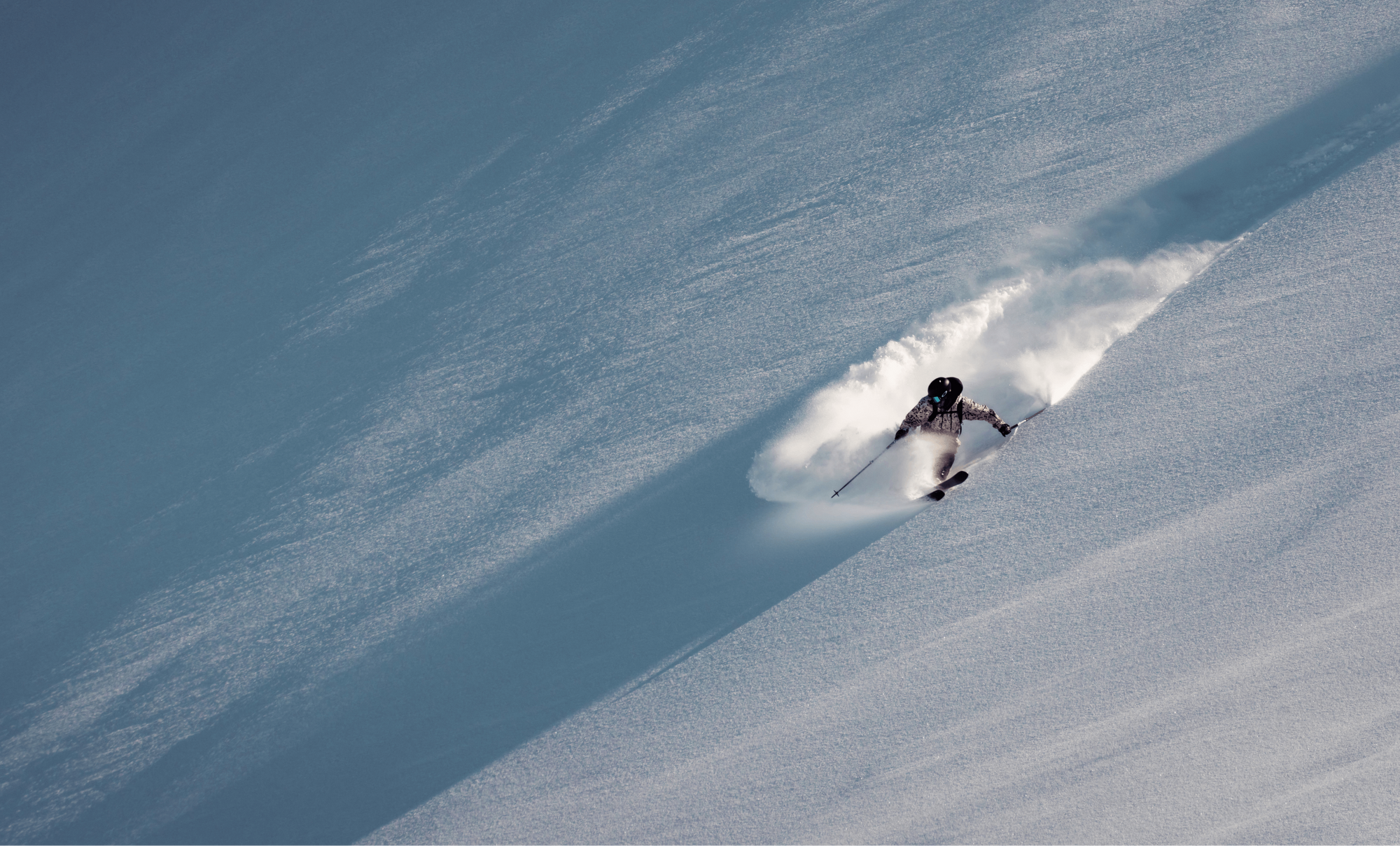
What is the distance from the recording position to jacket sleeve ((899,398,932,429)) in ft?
17.7

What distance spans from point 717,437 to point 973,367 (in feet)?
6.49

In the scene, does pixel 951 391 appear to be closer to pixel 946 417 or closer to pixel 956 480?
pixel 946 417

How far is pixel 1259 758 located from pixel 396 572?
621 centimetres

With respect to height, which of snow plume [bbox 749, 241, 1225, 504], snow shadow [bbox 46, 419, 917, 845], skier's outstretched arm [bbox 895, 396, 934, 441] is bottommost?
snow shadow [bbox 46, 419, 917, 845]

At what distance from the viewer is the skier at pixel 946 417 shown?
5.27m

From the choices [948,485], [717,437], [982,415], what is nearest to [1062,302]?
[982,415]

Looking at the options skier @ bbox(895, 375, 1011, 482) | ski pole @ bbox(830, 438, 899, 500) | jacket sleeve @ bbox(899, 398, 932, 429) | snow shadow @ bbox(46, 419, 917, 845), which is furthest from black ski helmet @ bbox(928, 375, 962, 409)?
snow shadow @ bbox(46, 419, 917, 845)

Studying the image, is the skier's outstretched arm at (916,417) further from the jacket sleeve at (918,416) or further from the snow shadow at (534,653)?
the snow shadow at (534,653)

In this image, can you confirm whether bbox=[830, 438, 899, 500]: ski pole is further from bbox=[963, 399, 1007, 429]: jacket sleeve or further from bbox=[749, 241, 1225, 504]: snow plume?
bbox=[963, 399, 1007, 429]: jacket sleeve

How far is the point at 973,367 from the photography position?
5.85 metres

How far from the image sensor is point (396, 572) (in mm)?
6133

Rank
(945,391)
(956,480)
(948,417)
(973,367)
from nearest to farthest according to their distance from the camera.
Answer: (945,391) < (948,417) < (956,480) < (973,367)

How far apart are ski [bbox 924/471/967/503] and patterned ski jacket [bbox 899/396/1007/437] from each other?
310 millimetres

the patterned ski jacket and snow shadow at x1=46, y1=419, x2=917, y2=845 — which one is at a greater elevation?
the patterned ski jacket
